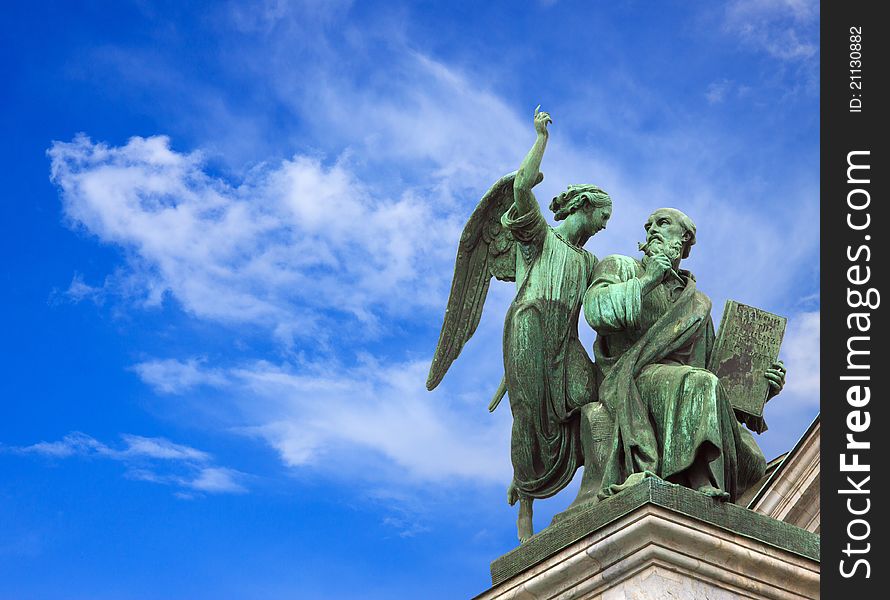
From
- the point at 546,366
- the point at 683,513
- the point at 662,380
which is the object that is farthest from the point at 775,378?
the point at 683,513

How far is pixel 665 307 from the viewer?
10375mm

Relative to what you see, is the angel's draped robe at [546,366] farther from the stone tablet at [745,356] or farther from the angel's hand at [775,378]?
the angel's hand at [775,378]

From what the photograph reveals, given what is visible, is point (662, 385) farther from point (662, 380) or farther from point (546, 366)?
point (546, 366)

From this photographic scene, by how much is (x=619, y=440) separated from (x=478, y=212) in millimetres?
2301

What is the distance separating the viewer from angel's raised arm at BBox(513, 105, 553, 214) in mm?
10422

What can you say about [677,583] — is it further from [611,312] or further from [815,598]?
[611,312]

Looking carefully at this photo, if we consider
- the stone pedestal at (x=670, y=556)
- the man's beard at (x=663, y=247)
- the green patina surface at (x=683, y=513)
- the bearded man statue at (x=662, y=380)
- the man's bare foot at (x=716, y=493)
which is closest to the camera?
the stone pedestal at (x=670, y=556)

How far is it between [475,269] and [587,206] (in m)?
1.07

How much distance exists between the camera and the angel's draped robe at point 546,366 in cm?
1029

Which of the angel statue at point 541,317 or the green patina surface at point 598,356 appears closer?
the green patina surface at point 598,356

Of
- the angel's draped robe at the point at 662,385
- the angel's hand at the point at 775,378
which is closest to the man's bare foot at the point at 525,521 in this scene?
the angel's draped robe at the point at 662,385

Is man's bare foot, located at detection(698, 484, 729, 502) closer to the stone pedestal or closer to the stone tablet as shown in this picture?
the stone pedestal

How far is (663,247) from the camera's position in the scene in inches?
413

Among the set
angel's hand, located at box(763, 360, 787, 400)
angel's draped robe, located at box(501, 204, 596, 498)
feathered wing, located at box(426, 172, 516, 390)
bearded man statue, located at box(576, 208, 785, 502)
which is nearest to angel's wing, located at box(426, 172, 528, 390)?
feathered wing, located at box(426, 172, 516, 390)
